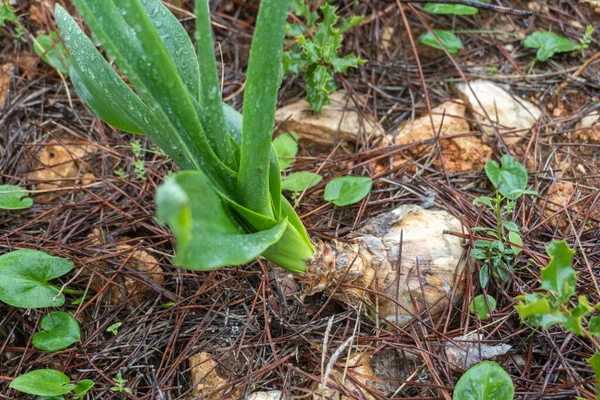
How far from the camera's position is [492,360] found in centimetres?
114

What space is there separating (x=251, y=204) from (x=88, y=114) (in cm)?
109

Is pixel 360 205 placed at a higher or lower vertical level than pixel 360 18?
lower

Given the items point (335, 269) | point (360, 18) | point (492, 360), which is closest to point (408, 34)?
point (360, 18)

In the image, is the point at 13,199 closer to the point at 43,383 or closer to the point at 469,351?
the point at 43,383

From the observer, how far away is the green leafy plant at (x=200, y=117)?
789 mm

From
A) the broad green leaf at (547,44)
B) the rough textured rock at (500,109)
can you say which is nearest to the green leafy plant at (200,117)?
the rough textured rock at (500,109)

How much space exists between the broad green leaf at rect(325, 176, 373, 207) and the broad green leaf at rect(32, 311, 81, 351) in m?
0.73

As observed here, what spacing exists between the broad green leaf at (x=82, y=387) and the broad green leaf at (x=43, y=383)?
0.02m

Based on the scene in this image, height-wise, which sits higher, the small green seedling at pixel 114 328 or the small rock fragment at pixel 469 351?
the small green seedling at pixel 114 328

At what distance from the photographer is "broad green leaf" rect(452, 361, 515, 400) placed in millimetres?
1019

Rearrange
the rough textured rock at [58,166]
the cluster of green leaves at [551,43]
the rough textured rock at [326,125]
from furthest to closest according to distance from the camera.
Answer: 1. the cluster of green leaves at [551,43]
2. the rough textured rock at [326,125]
3. the rough textured rock at [58,166]

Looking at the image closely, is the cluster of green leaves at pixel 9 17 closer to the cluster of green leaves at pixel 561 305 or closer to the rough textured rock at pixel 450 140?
the rough textured rock at pixel 450 140

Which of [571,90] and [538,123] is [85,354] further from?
[571,90]

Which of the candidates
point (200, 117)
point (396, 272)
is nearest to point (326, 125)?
point (396, 272)
